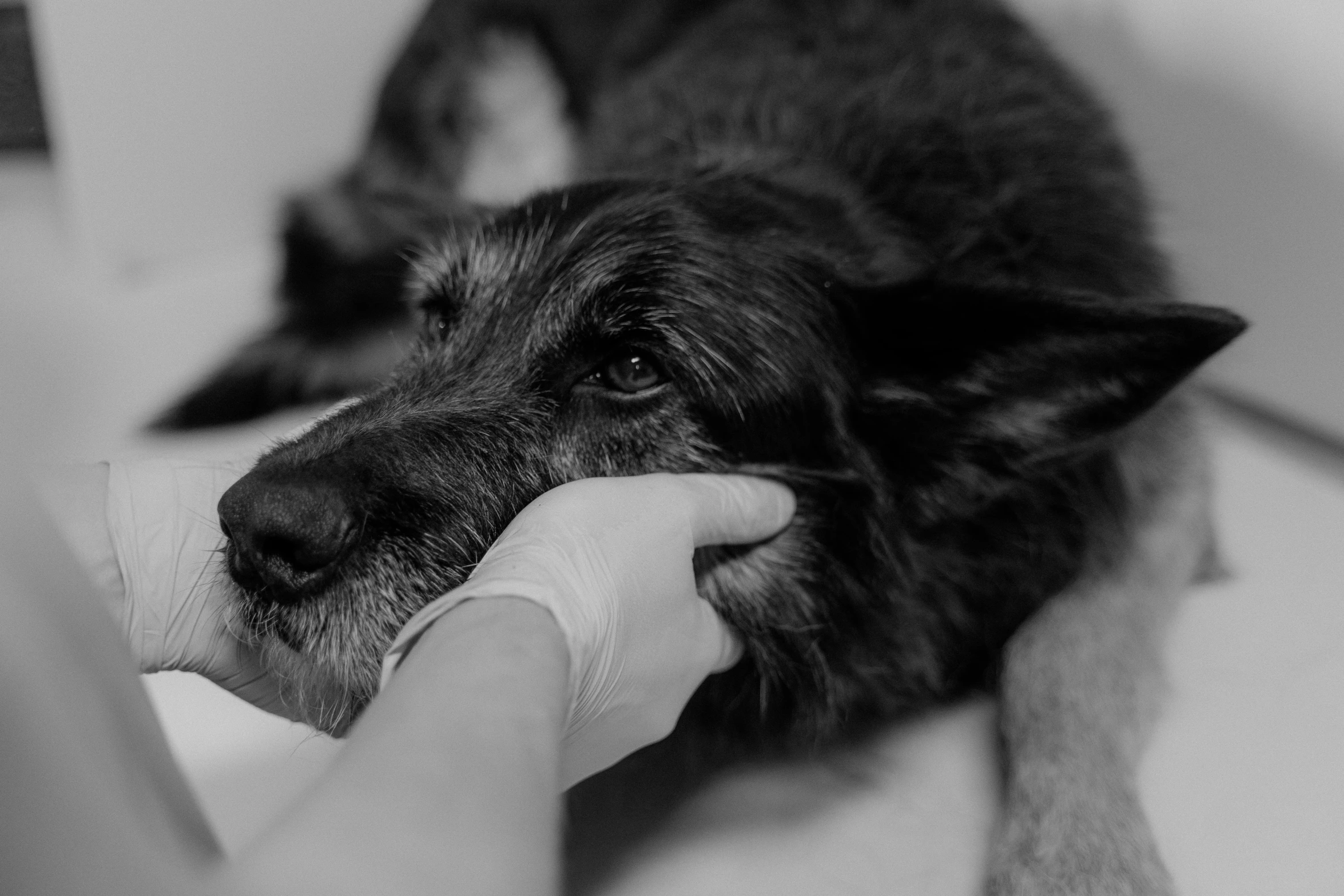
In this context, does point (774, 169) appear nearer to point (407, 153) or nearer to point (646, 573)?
point (646, 573)

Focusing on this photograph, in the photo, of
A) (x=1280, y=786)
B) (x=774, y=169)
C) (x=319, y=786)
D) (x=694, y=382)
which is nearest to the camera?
(x=319, y=786)

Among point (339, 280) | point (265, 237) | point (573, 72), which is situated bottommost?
point (265, 237)

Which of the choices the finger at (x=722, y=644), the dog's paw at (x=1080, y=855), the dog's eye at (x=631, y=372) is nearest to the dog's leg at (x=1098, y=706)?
the dog's paw at (x=1080, y=855)

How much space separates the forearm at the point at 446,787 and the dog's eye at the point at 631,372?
64cm

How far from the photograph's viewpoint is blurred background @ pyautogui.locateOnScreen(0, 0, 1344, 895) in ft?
5.76

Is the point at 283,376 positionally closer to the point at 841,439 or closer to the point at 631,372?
the point at 631,372

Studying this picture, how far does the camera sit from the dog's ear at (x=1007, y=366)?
1.56 m

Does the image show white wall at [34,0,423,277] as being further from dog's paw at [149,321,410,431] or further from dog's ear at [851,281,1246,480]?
dog's ear at [851,281,1246,480]

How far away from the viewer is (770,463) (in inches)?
69.5

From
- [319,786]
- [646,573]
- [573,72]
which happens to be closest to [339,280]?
[573,72]

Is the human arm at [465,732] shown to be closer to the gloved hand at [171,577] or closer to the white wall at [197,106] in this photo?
the gloved hand at [171,577]

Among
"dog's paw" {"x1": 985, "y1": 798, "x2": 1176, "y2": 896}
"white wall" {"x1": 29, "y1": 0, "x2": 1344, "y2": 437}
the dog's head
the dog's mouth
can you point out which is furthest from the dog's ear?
"white wall" {"x1": 29, "y1": 0, "x2": 1344, "y2": 437}

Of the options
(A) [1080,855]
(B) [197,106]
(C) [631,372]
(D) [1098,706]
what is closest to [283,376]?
(B) [197,106]

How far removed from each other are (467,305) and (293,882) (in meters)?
1.27
